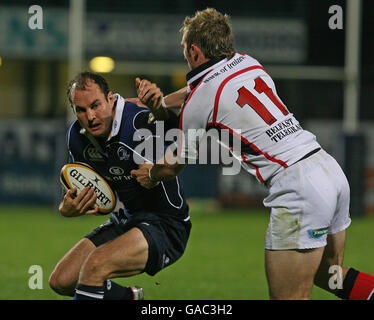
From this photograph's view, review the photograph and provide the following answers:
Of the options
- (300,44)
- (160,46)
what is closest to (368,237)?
(300,44)

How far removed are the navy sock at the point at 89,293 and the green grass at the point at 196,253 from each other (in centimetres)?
161

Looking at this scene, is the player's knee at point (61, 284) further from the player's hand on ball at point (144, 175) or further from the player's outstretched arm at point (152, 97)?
the player's outstretched arm at point (152, 97)

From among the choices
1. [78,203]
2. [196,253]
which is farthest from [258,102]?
[196,253]

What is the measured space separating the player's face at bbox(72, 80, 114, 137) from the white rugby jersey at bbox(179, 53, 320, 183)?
0.83 meters

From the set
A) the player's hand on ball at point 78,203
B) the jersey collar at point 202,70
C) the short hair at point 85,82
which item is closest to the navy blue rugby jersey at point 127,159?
the short hair at point 85,82

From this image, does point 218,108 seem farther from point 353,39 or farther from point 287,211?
point 353,39

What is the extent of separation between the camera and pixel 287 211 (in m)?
4.07

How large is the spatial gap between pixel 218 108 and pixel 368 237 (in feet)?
24.7

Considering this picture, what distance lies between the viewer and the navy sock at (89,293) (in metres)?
4.44

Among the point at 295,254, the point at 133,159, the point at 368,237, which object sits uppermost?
the point at 133,159

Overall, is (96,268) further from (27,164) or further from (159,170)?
(27,164)

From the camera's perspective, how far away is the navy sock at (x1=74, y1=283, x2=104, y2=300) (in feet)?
14.6

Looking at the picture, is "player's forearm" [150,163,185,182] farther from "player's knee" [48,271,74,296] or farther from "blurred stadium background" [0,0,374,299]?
"blurred stadium background" [0,0,374,299]

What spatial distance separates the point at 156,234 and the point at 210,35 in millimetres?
1395
